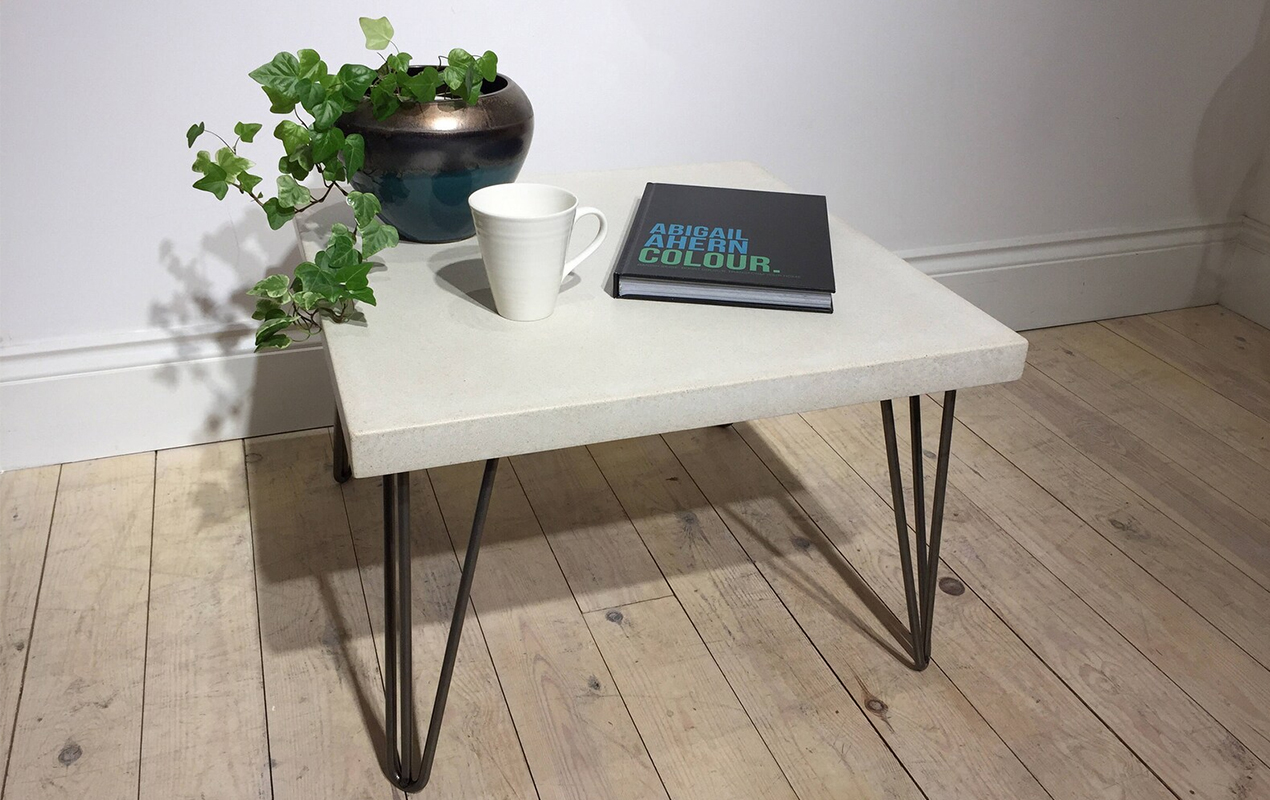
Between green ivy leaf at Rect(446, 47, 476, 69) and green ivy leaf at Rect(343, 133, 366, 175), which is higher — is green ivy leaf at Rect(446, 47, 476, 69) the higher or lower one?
the higher one

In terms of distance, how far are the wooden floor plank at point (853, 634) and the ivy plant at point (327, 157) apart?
0.68 metres

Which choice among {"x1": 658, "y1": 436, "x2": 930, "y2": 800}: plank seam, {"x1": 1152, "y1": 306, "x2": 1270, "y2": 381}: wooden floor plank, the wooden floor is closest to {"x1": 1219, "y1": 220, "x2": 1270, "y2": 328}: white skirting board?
{"x1": 1152, "y1": 306, "x2": 1270, "y2": 381}: wooden floor plank

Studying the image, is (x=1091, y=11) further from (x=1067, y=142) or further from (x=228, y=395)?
(x=228, y=395)

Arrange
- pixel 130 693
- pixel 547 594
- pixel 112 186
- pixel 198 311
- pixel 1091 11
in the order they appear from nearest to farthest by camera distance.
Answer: pixel 130 693
pixel 547 594
pixel 112 186
pixel 198 311
pixel 1091 11

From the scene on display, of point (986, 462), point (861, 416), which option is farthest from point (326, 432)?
point (986, 462)

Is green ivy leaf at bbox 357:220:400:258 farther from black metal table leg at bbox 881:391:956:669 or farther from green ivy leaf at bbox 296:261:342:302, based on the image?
black metal table leg at bbox 881:391:956:669

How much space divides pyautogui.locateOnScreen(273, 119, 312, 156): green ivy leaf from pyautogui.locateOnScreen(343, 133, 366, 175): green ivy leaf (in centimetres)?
4

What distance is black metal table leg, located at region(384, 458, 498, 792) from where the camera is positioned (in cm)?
92

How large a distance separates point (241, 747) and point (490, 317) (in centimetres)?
53

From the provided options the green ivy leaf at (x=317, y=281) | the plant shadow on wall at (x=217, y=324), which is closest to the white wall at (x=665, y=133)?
the plant shadow on wall at (x=217, y=324)

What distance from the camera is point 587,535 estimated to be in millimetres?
1474

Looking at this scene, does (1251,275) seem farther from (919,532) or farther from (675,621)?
(675,621)

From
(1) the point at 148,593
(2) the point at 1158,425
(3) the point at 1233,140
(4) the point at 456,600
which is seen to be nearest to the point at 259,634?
(1) the point at 148,593

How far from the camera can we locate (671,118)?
1.73 meters
